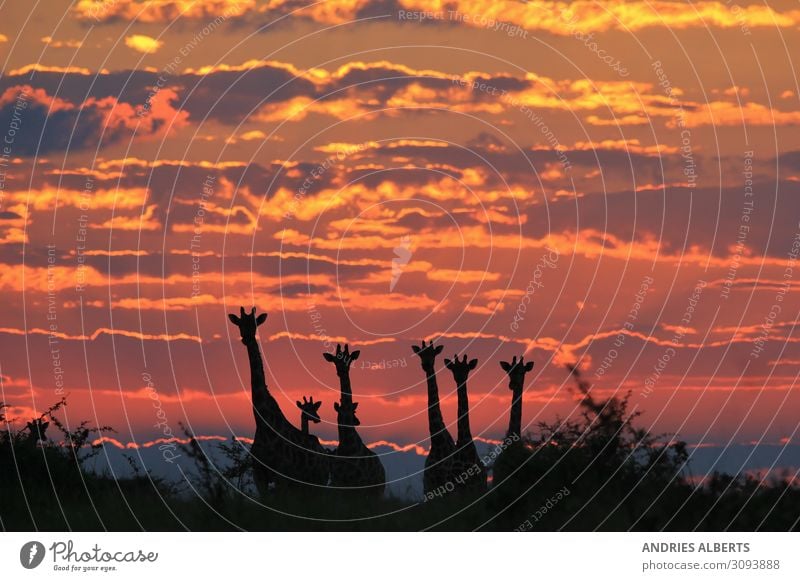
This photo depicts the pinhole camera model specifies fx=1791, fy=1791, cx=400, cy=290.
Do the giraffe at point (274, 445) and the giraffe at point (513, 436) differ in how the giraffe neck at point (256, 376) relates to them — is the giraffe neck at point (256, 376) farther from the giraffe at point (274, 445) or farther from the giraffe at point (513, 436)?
the giraffe at point (513, 436)

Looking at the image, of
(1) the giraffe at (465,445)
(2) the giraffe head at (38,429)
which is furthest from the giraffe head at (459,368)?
(2) the giraffe head at (38,429)

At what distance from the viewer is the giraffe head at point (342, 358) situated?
41250 millimetres

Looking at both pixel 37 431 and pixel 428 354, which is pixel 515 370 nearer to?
pixel 428 354

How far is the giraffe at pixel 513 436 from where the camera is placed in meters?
39.0

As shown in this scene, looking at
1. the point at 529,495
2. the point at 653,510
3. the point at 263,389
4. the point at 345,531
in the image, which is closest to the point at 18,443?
the point at 263,389

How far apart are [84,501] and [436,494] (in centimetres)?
773

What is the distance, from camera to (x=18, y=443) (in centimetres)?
4134

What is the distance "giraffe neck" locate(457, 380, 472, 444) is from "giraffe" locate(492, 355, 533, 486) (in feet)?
3.09

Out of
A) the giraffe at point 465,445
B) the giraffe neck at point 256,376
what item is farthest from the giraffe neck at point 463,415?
the giraffe neck at point 256,376
